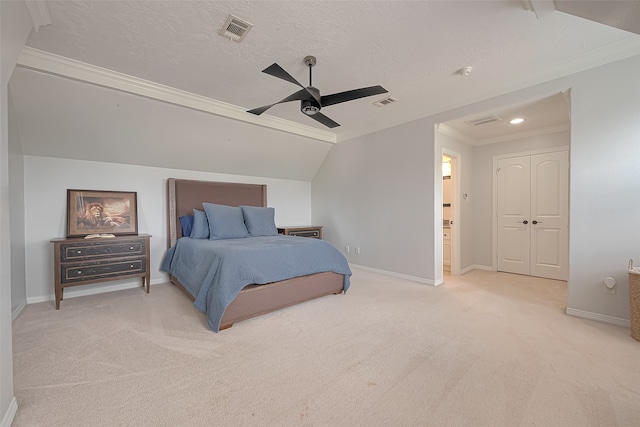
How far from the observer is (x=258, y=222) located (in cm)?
413

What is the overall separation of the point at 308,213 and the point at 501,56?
13.7 feet

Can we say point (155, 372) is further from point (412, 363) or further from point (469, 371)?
point (469, 371)

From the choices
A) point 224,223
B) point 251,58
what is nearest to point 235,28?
point 251,58

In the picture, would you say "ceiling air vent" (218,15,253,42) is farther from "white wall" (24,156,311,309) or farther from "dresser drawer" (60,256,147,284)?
"dresser drawer" (60,256,147,284)

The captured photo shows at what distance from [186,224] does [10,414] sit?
2.78 meters

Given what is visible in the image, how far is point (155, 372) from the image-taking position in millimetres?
1731

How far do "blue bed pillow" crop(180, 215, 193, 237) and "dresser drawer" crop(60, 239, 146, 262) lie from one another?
0.62 metres

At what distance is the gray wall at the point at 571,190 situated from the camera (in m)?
2.38

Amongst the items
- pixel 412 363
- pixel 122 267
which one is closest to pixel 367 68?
pixel 412 363

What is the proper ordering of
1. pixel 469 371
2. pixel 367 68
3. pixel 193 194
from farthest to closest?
1. pixel 193 194
2. pixel 367 68
3. pixel 469 371

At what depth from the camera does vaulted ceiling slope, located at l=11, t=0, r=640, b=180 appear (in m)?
1.90

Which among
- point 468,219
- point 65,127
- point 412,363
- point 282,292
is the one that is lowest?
point 412,363

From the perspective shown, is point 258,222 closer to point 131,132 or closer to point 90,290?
point 131,132

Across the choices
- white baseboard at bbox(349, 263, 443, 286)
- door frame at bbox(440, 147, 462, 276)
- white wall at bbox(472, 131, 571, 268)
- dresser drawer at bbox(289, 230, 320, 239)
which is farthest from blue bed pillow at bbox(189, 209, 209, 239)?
white wall at bbox(472, 131, 571, 268)
